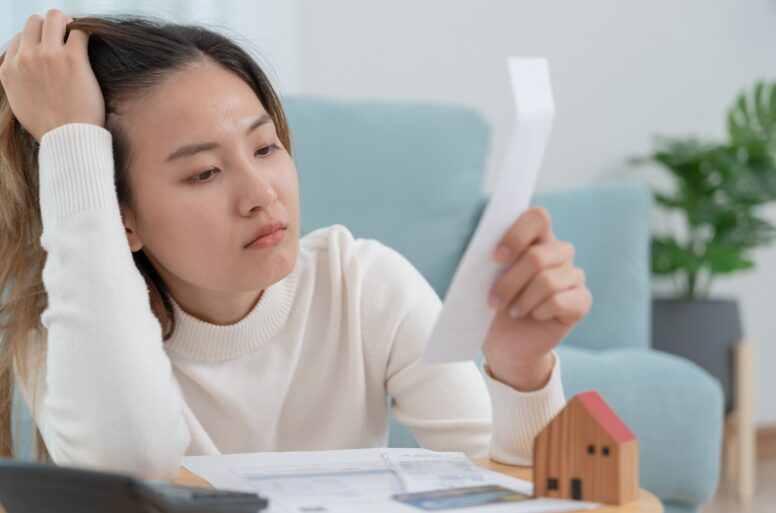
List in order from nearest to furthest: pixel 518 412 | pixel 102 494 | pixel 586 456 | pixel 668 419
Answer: pixel 102 494
pixel 586 456
pixel 518 412
pixel 668 419

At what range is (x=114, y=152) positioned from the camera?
43.1 inches

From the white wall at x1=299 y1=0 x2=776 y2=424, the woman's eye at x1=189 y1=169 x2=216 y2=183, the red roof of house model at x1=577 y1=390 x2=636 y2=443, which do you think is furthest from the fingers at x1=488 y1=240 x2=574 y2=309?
the white wall at x1=299 y1=0 x2=776 y2=424

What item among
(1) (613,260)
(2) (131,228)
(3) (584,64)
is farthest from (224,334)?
(3) (584,64)

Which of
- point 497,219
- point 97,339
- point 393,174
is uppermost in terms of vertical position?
point 393,174

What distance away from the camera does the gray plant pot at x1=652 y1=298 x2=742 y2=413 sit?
302 centimetres

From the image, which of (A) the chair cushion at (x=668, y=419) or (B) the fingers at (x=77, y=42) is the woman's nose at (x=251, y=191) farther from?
(A) the chair cushion at (x=668, y=419)

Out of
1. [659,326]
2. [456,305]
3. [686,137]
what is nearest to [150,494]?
[456,305]

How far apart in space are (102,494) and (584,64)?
298cm

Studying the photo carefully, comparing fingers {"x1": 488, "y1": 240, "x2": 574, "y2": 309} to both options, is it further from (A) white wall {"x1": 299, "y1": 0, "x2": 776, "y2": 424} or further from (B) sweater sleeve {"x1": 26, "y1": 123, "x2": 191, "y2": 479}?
(A) white wall {"x1": 299, "y1": 0, "x2": 776, "y2": 424}

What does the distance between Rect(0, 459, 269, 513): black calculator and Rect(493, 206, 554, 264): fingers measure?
0.25 metres

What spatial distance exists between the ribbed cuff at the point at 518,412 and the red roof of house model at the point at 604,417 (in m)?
0.18

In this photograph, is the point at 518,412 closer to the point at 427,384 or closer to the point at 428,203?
the point at 427,384

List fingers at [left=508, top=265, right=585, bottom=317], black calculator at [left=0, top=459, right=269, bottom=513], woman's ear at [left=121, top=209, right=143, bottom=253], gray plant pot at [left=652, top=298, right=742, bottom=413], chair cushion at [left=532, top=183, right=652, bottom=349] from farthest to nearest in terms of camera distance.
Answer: gray plant pot at [left=652, top=298, right=742, bottom=413], chair cushion at [left=532, top=183, right=652, bottom=349], woman's ear at [left=121, top=209, right=143, bottom=253], fingers at [left=508, top=265, right=585, bottom=317], black calculator at [left=0, top=459, right=269, bottom=513]

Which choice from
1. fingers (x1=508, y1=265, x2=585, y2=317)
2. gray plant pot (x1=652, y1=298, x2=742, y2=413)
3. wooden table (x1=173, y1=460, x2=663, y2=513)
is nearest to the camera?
wooden table (x1=173, y1=460, x2=663, y2=513)
